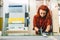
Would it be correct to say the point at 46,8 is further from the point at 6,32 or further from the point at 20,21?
the point at 6,32

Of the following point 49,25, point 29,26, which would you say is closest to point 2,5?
point 29,26

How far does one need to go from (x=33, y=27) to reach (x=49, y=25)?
106mm

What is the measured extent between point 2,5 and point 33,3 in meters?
0.21

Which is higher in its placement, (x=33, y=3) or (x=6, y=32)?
(x=33, y=3)

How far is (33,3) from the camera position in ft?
2.92

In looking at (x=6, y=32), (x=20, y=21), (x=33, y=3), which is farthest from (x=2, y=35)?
(x=33, y=3)

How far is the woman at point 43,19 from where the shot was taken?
0.88 m

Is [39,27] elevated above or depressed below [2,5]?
below

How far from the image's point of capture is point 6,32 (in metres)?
0.87

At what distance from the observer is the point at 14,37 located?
0.87 meters

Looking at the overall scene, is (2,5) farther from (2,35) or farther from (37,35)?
(37,35)

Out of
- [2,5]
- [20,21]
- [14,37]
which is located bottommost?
[14,37]

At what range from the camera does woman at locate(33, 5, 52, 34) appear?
88cm

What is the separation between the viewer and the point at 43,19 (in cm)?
89
